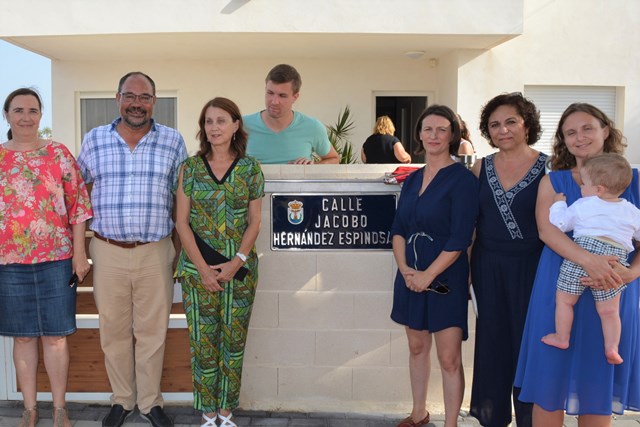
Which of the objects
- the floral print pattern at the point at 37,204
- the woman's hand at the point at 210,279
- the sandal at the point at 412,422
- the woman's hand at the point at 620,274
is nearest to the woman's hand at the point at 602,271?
the woman's hand at the point at 620,274

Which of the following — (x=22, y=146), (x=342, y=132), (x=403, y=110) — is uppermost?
(x=403, y=110)

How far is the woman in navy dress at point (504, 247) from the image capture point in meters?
3.02

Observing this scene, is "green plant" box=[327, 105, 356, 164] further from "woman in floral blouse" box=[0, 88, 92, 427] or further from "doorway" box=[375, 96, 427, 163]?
"woman in floral blouse" box=[0, 88, 92, 427]

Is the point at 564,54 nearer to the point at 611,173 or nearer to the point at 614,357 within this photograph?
the point at 611,173

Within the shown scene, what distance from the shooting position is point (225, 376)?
3480 mm

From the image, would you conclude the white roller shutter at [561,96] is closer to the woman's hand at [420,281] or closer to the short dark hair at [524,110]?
the short dark hair at [524,110]

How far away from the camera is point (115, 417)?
360 cm

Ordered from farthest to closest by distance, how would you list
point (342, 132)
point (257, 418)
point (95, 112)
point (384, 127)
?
point (95, 112) < point (342, 132) < point (384, 127) < point (257, 418)

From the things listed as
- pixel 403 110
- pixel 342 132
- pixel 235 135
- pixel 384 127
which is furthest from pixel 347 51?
pixel 235 135

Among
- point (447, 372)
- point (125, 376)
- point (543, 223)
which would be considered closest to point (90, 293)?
point (125, 376)

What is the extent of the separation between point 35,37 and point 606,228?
858cm

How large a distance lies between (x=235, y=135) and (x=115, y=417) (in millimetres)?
1805

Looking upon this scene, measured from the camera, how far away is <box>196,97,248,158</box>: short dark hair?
132 inches

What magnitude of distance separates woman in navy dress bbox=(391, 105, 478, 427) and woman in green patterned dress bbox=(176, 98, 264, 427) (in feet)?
2.76
